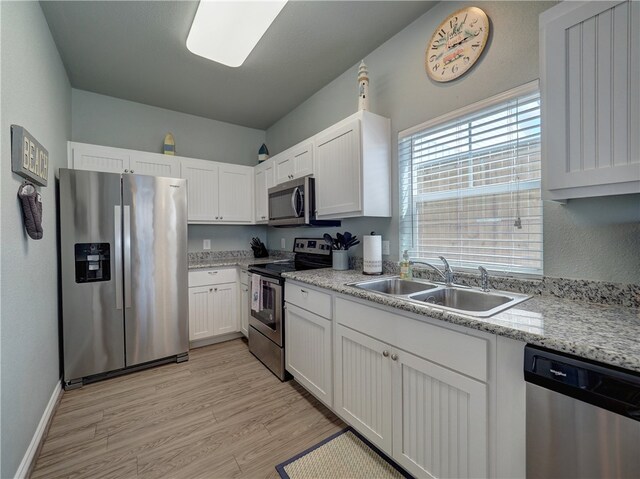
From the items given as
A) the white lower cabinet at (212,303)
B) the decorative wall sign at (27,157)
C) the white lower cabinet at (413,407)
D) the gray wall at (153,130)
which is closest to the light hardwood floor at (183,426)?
the white lower cabinet at (413,407)

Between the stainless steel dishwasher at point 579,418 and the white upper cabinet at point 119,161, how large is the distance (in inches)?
134

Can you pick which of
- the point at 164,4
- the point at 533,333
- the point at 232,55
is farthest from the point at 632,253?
the point at 164,4

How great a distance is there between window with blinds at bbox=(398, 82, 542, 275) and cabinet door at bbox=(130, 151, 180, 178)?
8.06 ft

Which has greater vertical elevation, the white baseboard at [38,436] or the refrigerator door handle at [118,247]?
the refrigerator door handle at [118,247]

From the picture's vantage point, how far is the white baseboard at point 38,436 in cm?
137

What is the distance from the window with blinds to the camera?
1439 mm

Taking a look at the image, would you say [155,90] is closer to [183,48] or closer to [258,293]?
[183,48]

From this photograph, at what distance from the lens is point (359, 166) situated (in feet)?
6.64

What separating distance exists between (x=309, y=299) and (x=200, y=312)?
1600 millimetres

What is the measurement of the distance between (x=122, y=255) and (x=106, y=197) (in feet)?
1.65

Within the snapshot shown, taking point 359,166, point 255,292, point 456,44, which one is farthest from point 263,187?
point 456,44

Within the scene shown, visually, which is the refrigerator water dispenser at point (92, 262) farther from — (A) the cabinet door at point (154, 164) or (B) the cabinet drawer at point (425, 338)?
(B) the cabinet drawer at point (425, 338)

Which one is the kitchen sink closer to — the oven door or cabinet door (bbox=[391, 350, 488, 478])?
cabinet door (bbox=[391, 350, 488, 478])

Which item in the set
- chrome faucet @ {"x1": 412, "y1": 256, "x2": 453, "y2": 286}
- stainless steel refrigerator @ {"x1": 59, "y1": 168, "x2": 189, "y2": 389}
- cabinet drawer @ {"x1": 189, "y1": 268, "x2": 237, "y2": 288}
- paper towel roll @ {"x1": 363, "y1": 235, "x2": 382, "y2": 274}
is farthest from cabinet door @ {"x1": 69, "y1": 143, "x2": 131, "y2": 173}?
chrome faucet @ {"x1": 412, "y1": 256, "x2": 453, "y2": 286}
